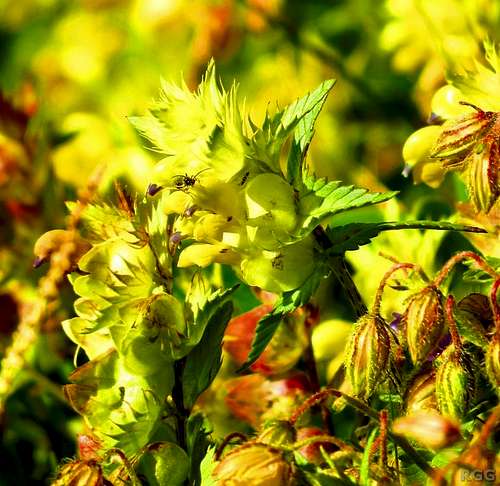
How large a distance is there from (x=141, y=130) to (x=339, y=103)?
3.27ft

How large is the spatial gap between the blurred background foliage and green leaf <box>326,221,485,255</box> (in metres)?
0.14

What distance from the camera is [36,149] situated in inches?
A: 49.3

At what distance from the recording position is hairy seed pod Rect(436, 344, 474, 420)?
1.91ft

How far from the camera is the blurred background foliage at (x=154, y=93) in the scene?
104 cm

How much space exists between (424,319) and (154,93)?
4.27ft

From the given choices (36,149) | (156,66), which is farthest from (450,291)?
(156,66)

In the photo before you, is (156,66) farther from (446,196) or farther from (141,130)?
(141,130)

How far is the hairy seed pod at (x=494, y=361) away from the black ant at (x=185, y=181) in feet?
0.72

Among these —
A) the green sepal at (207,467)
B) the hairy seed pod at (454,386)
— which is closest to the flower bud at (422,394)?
the hairy seed pod at (454,386)

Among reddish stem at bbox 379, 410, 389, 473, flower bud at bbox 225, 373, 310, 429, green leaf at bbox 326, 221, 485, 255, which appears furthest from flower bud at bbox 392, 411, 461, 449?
flower bud at bbox 225, 373, 310, 429

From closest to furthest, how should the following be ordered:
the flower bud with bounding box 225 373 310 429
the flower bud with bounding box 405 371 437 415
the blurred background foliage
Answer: the flower bud with bounding box 405 371 437 415 → the flower bud with bounding box 225 373 310 429 → the blurred background foliage

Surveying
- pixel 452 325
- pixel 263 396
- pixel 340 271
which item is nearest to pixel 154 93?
pixel 263 396

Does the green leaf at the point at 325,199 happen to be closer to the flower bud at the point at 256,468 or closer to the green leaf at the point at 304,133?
the green leaf at the point at 304,133

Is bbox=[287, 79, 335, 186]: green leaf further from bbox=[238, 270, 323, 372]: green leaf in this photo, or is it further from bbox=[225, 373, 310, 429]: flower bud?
bbox=[225, 373, 310, 429]: flower bud
